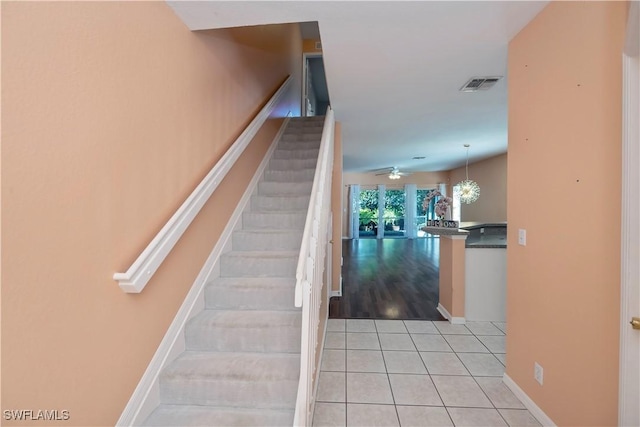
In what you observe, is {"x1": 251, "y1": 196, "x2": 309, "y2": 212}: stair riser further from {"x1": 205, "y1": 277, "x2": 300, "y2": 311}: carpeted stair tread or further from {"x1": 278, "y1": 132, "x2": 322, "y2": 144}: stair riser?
{"x1": 278, "y1": 132, "x2": 322, "y2": 144}: stair riser

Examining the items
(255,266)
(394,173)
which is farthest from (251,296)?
(394,173)

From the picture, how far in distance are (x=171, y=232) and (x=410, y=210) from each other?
1020 centimetres

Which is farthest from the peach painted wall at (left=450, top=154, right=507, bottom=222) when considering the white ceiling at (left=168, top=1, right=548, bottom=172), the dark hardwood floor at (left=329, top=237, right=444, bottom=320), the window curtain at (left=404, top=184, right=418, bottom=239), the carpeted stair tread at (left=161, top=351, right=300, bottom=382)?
the carpeted stair tread at (left=161, top=351, right=300, bottom=382)

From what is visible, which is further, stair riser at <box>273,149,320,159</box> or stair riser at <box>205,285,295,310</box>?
stair riser at <box>273,149,320,159</box>

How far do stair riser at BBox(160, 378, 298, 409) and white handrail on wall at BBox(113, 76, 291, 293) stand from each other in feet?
2.19

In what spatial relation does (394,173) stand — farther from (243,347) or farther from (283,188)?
(243,347)

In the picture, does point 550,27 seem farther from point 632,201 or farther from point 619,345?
point 619,345

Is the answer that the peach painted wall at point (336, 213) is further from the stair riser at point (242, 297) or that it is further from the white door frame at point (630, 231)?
the white door frame at point (630, 231)

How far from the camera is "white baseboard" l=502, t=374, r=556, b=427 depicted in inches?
68.6

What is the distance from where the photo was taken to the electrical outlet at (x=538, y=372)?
179 centimetres

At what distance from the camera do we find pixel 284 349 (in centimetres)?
188

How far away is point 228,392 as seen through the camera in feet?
5.41

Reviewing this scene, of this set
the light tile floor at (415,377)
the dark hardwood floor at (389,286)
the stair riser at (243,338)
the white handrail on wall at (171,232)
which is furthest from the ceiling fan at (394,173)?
the stair riser at (243,338)

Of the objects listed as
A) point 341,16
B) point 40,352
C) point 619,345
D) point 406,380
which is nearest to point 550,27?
point 341,16
